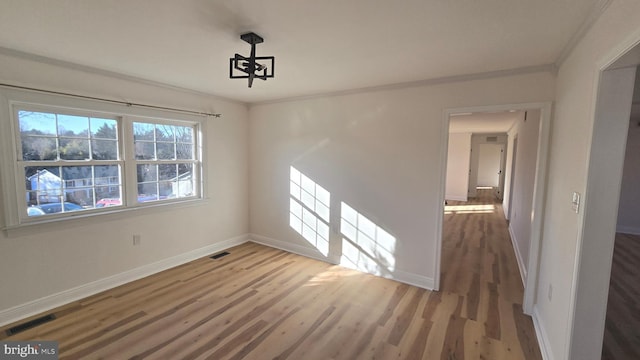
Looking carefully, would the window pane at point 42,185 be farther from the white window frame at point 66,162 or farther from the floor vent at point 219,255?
the floor vent at point 219,255

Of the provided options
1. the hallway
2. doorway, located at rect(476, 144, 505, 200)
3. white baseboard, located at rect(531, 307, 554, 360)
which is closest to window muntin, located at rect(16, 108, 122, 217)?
the hallway

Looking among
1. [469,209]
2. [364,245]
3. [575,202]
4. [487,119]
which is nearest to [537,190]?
[575,202]

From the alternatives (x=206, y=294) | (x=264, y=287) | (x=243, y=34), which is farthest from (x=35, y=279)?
(x=243, y=34)

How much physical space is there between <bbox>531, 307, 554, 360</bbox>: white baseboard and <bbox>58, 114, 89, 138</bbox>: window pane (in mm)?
4742

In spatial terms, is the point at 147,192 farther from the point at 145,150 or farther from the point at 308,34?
the point at 308,34

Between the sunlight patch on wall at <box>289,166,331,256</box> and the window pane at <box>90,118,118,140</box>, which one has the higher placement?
the window pane at <box>90,118,118,140</box>

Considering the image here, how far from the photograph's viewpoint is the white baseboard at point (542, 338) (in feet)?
6.93

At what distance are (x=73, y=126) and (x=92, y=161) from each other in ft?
1.30

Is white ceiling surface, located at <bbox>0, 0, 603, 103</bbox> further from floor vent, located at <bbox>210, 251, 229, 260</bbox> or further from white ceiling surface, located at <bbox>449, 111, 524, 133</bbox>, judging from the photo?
white ceiling surface, located at <bbox>449, 111, 524, 133</bbox>

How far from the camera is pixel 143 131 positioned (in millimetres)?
3521

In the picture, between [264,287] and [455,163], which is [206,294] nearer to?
[264,287]

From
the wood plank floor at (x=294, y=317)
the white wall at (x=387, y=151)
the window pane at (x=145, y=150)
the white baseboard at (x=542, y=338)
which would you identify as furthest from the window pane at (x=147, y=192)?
the white baseboard at (x=542, y=338)

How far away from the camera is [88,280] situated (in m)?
3.05

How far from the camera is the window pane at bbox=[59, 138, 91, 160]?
2875mm
